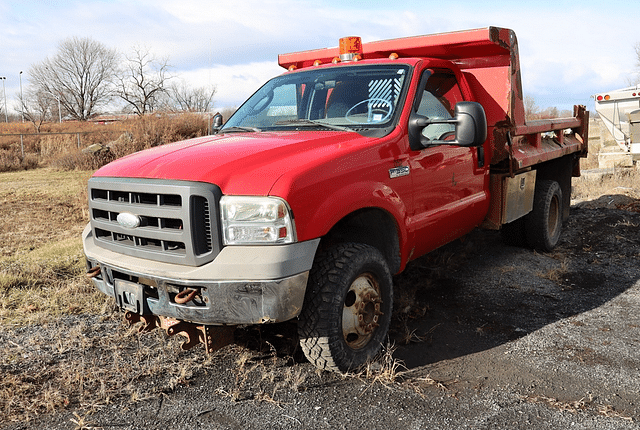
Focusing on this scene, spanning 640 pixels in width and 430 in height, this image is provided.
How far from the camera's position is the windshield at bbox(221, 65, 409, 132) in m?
3.89

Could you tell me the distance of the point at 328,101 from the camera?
422 cm

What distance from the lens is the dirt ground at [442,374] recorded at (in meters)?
2.97

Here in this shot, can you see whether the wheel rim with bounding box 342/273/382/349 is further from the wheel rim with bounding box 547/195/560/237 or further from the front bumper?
the wheel rim with bounding box 547/195/560/237

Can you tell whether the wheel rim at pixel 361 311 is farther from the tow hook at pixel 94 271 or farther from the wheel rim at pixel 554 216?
the wheel rim at pixel 554 216

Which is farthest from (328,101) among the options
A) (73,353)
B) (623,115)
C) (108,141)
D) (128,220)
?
(108,141)

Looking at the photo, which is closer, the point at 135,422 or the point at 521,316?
the point at 135,422

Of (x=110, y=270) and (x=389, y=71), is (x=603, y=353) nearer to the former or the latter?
(x=389, y=71)

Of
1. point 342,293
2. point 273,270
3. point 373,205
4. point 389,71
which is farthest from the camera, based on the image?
point 389,71

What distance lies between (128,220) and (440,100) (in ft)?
8.67

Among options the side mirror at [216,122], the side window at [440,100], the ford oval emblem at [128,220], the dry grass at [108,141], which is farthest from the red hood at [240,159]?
the dry grass at [108,141]

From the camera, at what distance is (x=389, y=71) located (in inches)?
161

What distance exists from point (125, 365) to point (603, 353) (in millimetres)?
3313

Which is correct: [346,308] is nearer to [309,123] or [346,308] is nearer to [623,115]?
[309,123]

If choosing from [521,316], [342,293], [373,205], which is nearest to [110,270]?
[342,293]
